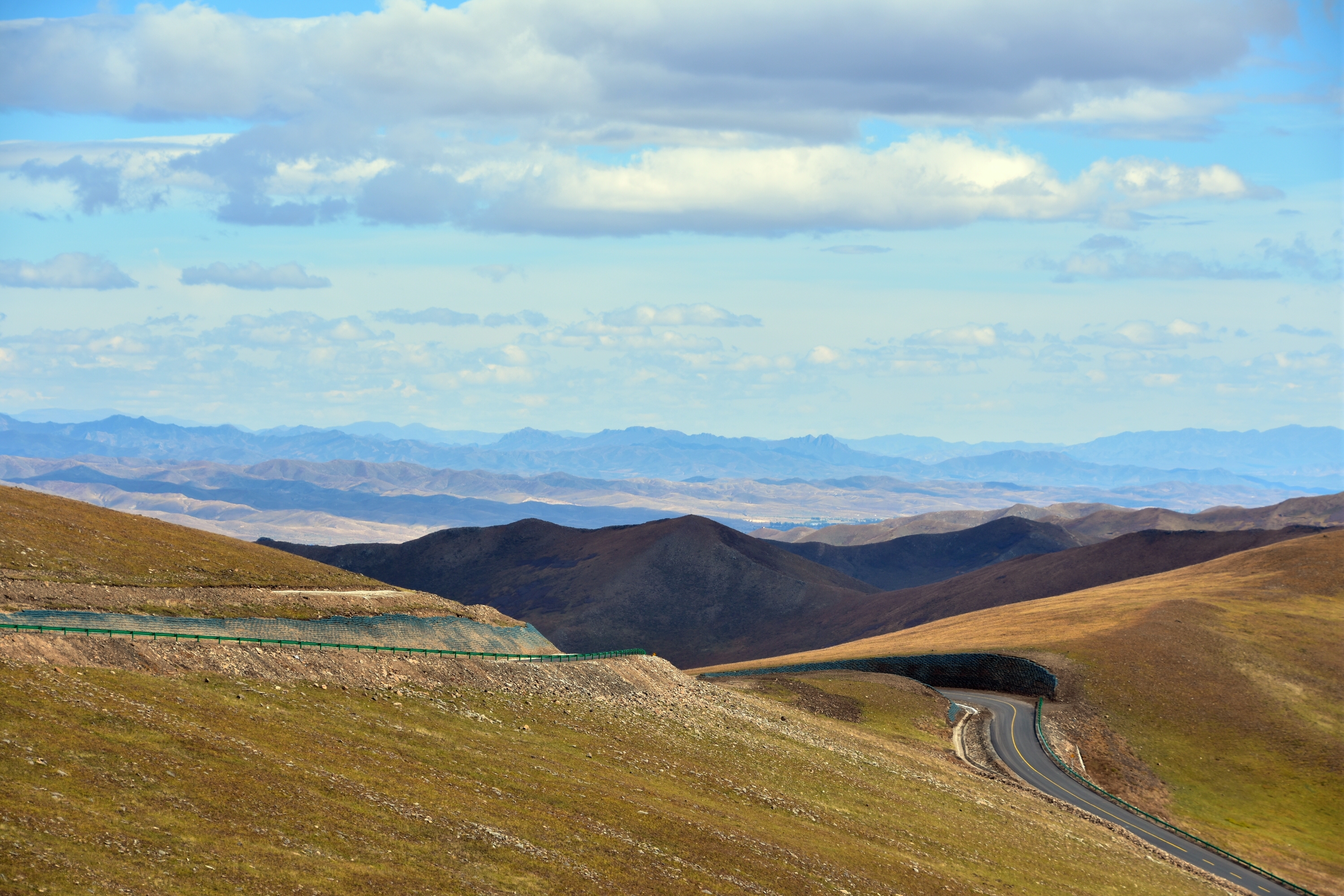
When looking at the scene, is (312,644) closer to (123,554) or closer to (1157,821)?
(123,554)

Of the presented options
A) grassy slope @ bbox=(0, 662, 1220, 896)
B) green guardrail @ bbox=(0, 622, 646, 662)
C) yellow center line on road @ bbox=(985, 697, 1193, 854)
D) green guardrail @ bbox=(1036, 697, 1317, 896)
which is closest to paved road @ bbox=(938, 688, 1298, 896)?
yellow center line on road @ bbox=(985, 697, 1193, 854)

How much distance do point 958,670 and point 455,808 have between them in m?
90.5

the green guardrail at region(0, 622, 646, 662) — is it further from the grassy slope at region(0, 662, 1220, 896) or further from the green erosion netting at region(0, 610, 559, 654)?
the grassy slope at region(0, 662, 1220, 896)

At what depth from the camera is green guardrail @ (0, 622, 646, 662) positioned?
49.1 metres

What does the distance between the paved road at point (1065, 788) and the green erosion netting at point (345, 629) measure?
1518 inches

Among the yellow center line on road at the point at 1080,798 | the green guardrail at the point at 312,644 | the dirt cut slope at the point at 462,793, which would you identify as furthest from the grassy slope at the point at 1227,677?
the green guardrail at the point at 312,644

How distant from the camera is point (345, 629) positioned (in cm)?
6706

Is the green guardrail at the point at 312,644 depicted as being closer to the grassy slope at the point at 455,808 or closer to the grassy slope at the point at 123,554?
A: the grassy slope at the point at 455,808

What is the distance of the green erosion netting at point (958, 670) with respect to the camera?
374ft

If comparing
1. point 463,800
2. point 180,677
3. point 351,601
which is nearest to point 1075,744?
point 351,601

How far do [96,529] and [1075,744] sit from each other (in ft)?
271

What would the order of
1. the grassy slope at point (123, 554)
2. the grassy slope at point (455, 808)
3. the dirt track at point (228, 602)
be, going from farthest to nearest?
the grassy slope at point (123, 554)
the dirt track at point (228, 602)
the grassy slope at point (455, 808)

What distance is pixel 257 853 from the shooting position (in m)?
32.4

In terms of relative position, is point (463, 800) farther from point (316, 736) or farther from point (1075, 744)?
point (1075, 744)
